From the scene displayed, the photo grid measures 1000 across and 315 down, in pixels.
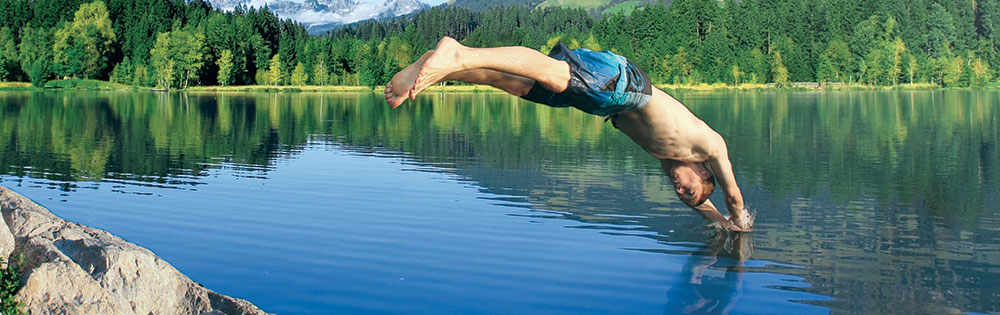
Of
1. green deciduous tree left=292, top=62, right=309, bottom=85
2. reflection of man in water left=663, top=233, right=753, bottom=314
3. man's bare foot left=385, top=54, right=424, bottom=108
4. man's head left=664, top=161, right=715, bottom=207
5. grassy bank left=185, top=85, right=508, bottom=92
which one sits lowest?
reflection of man in water left=663, top=233, right=753, bottom=314

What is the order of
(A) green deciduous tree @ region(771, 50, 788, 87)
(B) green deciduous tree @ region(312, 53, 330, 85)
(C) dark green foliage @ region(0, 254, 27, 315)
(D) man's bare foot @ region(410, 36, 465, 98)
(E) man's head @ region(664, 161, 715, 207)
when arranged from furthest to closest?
(B) green deciduous tree @ region(312, 53, 330, 85) → (A) green deciduous tree @ region(771, 50, 788, 87) → (E) man's head @ region(664, 161, 715, 207) → (D) man's bare foot @ region(410, 36, 465, 98) → (C) dark green foliage @ region(0, 254, 27, 315)

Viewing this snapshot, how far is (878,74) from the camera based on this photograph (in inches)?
5153

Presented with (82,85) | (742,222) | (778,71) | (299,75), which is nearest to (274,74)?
(299,75)

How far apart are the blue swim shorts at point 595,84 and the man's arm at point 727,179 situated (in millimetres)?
2489

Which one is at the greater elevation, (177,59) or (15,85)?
(177,59)

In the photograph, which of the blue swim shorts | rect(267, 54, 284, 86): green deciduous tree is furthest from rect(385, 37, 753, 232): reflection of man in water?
rect(267, 54, 284, 86): green deciduous tree

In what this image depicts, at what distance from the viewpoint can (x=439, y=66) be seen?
22.7 ft

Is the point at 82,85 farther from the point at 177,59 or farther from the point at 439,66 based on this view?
the point at 439,66

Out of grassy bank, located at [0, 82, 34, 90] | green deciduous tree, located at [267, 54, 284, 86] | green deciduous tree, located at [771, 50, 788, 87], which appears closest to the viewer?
grassy bank, located at [0, 82, 34, 90]

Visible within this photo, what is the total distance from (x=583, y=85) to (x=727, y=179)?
428 centimetres

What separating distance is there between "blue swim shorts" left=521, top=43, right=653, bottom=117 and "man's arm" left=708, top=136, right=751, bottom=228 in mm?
2489

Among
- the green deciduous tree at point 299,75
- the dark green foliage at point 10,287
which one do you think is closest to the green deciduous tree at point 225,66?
the green deciduous tree at point 299,75

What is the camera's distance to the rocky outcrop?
5.74 meters

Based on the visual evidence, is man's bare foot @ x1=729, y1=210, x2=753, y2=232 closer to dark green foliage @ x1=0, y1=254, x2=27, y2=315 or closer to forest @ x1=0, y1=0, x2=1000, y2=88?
dark green foliage @ x1=0, y1=254, x2=27, y2=315
